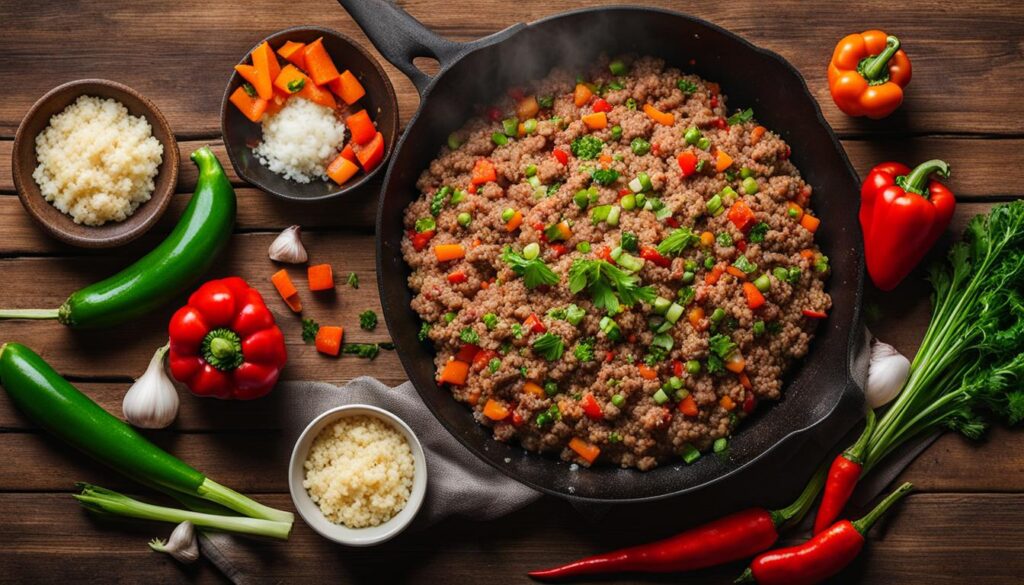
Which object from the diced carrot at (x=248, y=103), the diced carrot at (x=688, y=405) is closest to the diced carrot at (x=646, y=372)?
the diced carrot at (x=688, y=405)

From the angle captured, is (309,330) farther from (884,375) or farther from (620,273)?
(884,375)

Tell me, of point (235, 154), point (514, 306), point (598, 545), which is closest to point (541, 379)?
point (514, 306)

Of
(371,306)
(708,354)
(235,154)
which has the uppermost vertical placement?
(235,154)

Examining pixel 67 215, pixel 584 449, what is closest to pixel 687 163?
pixel 584 449

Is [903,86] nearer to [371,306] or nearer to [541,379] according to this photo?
[541,379]

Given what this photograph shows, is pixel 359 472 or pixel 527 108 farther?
pixel 527 108

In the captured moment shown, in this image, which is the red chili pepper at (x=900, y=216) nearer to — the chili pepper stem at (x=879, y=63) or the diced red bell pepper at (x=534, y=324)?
the chili pepper stem at (x=879, y=63)

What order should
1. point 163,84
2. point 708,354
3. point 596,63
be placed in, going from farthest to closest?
point 163,84, point 596,63, point 708,354
